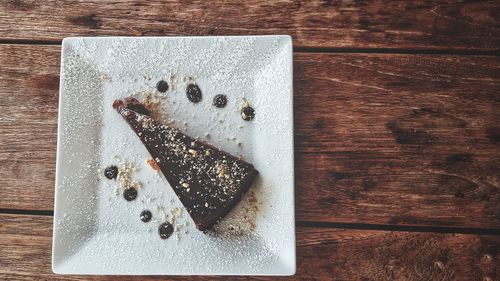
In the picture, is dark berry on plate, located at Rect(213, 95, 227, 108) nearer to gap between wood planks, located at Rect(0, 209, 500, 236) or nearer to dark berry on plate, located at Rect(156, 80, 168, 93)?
dark berry on plate, located at Rect(156, 80, 168, 93)

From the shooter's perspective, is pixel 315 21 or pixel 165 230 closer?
pixel 165 230

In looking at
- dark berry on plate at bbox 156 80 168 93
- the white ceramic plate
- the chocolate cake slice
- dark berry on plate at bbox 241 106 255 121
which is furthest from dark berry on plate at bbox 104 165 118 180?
dark berry on plate at bbox 241 106 255 121

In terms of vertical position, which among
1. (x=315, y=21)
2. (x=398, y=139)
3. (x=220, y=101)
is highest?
(x=315, y=21)

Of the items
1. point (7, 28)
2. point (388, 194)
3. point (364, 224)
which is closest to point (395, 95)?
point (388, 194)

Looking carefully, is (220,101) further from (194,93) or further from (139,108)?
(139,108)

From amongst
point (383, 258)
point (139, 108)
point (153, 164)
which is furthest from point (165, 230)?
point (383, 258)

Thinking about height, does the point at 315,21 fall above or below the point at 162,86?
above
